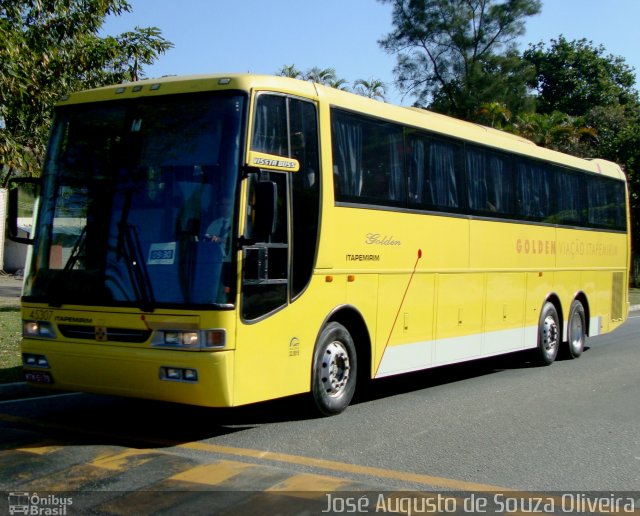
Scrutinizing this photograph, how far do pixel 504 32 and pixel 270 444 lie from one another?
149ft

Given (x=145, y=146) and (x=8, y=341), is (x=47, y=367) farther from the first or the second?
(x=8, y=341)

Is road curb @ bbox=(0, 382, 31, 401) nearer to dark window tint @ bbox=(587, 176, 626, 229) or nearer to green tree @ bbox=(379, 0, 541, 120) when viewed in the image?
dark window tint @ bbox=(587, 176, 626, 229)

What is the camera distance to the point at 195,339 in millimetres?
7371

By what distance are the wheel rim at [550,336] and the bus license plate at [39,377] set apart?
28.3 ft

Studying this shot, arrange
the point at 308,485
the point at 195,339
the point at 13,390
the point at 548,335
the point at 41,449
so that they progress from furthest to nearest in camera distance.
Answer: the point at 548,335 < the point at 13,390 < the point at 195,339 < the point at 41,449 < the point at 308,485

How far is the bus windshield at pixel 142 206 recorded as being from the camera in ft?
24.7

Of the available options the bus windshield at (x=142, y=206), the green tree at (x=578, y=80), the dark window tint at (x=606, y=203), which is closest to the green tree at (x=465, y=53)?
the green tree at (x=578, y=80)

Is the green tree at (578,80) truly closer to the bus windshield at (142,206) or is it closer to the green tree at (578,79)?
the green tree at (578,79)

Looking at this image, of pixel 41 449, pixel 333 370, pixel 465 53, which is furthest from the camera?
pixel 465 53

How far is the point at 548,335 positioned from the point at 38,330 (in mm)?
8996

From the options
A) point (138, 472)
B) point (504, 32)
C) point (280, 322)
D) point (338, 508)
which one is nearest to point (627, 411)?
point (280, 322)

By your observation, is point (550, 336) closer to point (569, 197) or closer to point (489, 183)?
point (569, 197)

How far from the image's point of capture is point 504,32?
49250 mm

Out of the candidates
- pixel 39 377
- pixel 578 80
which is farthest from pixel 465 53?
pixel 39 377
